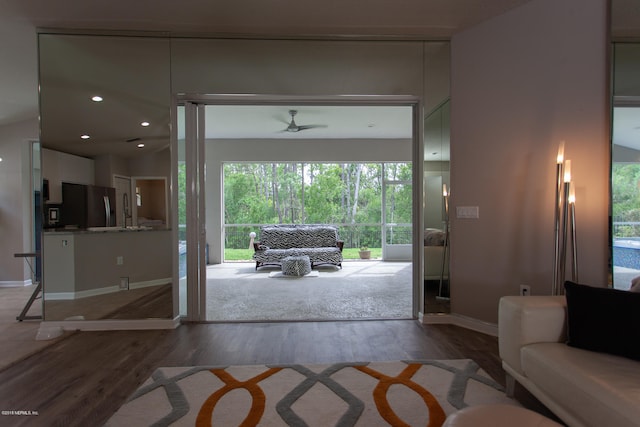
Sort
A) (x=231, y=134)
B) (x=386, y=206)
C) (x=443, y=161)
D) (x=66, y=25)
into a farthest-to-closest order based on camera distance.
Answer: (x=386, y=206) → (x=231, y=134) → (x=443, y=161) → (x=66, y=25)

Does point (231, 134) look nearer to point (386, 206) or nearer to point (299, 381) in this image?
point (386, 206)

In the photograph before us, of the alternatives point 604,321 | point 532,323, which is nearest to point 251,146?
point 532,323

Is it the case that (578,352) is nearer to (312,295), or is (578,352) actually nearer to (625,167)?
(625,167)

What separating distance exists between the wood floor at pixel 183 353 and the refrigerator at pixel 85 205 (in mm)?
1051

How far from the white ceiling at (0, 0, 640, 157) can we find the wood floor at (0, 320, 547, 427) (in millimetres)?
2723

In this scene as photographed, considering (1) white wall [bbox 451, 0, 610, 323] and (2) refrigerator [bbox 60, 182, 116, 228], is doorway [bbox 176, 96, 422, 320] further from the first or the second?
(2) refrigerator [bbox 60, 182, 116, 228]

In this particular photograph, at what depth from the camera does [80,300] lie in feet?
10.2

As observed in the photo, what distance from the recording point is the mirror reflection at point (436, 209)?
318 centimetres

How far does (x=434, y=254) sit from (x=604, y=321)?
5.40 ft

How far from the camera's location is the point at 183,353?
100 inches

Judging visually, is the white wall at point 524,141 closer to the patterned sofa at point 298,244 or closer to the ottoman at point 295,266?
the ottoman at point 295,266

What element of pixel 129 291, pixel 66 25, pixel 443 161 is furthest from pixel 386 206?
pixel 66 25

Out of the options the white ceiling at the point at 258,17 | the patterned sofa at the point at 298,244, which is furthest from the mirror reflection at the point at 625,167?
the patterned sofa at the point at 298,244

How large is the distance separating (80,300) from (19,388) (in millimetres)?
1121
